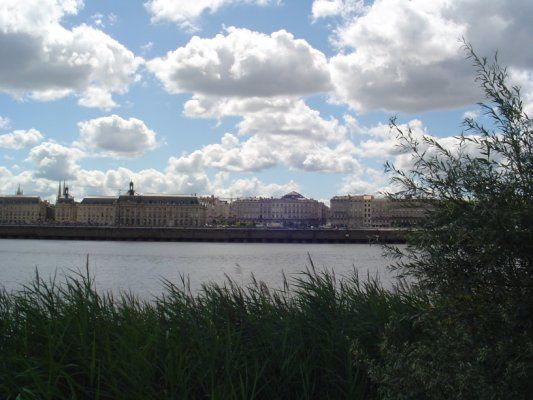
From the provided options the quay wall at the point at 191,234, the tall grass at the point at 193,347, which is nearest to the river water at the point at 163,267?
the tall grass at the point at 193,347

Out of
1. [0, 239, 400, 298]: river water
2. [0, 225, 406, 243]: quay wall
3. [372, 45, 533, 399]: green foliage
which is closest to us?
[372, 45, 533, 399]: green foliage

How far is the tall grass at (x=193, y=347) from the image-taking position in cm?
613

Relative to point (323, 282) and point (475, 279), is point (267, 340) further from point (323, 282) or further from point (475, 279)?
point (475, 279)

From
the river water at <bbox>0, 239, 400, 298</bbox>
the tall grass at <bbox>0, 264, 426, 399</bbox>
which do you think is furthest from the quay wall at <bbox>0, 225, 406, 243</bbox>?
the tall grass at <bbox>0, 264, 426, 399</bbox>

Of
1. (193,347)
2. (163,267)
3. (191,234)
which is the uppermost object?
(193,347)

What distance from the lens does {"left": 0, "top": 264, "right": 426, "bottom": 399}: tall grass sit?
6.13 m

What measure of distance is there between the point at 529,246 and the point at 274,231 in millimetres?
143146

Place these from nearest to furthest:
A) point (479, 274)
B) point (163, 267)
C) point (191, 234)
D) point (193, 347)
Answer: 1. point (479, 274)
2. point (193, 347)
3. point (163, 267)
4. point (191, 234)

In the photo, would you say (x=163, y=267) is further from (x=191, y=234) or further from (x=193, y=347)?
(x=191, y=234)

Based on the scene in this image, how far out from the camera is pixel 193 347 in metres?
6.95

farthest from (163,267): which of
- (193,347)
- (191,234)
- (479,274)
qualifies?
(191,234)

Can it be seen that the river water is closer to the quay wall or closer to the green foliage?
the green foliage

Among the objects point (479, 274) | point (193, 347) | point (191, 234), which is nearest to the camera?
point (479, 274)

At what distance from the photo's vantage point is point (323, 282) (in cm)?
977
